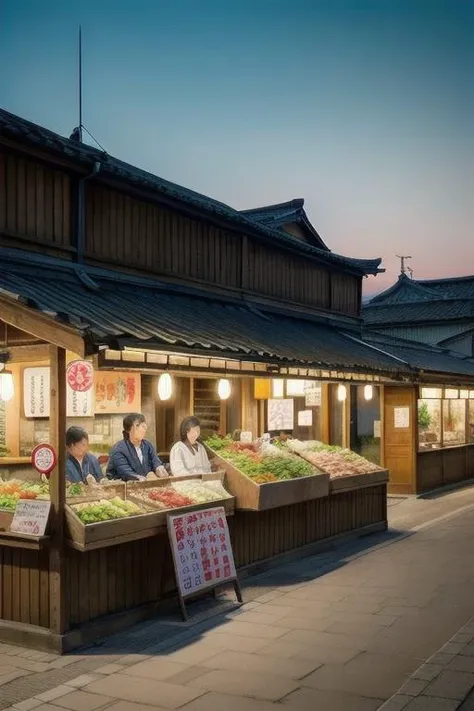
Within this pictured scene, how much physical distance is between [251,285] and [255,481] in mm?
6483

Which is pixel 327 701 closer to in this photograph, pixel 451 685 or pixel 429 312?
pixel 451 685

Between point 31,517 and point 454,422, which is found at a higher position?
point 454,422

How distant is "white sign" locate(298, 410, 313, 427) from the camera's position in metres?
16.4

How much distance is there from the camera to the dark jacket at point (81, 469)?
30.5ft

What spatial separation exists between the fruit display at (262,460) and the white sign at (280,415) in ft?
5.53

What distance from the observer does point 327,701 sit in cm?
630

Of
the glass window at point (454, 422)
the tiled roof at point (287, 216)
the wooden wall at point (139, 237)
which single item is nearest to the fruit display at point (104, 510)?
the wooden wall at point (139, 237)

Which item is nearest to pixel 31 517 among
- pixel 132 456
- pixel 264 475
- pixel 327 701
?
pixel 132 456

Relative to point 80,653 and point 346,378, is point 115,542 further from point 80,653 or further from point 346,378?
point 346,378

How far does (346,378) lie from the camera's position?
14758mm

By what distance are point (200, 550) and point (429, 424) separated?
14.6 m

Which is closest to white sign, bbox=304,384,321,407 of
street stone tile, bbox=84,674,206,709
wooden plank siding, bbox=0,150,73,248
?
wooden plank siding, bbox=0,150,73,248

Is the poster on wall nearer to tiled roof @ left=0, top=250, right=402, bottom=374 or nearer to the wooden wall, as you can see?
tiled roof @ left=0, top=250, right=402, bottom=374

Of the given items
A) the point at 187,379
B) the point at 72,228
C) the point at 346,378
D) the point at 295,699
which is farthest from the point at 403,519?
the point at 295,699
